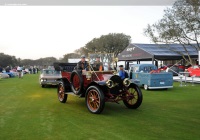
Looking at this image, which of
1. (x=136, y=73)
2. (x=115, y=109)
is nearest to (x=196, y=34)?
(x=136, y=73)

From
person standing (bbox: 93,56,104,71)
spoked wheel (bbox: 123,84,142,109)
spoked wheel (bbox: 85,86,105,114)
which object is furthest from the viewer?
person standing (bbox: 93,56,104,71)

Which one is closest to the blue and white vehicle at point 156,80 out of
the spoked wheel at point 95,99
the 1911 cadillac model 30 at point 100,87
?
the 1911 cadillac model 30 at point 100,87

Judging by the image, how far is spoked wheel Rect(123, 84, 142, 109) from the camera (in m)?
8.06

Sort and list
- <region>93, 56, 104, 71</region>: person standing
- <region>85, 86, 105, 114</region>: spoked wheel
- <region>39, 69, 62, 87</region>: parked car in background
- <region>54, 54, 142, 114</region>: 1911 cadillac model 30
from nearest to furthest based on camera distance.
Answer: <region>85, 86, 105, 114</region>: spoked wheel
<region>54, 54, 142, 114</region>: 1911 cadillac model 30
<region>93, 56, 104, 71</region>: person standing
<region>39, 69, 62, 87</region>: parked car in background

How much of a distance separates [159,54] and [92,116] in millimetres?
22520

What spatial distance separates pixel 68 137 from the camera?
5121 mm

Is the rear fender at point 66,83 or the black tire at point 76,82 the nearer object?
the black tire at point 76,82

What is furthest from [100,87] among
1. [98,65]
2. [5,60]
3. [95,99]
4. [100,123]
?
[5,60]

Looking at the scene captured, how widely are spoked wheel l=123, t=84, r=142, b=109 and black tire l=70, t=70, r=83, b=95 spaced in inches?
63.7

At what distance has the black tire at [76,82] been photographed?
8.29 meters

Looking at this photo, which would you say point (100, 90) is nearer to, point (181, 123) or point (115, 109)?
point (115, 109)

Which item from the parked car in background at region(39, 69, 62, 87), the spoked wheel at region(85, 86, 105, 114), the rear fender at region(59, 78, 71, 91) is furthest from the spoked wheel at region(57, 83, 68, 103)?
the parked car in background at region(39, 69, 62, 87)

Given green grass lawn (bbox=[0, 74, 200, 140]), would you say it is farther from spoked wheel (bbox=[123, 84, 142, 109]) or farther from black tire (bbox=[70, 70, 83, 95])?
black tire (bbox=[70, 70, 83, 95])

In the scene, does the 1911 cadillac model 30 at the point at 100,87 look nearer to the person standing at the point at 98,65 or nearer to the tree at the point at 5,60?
the person standing at the point at 98,65
